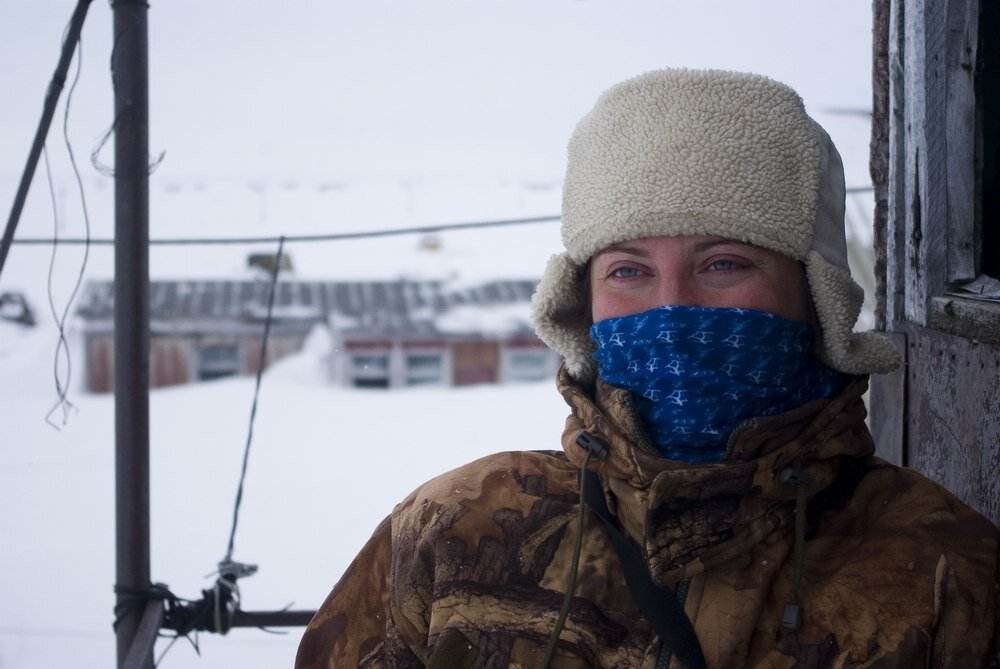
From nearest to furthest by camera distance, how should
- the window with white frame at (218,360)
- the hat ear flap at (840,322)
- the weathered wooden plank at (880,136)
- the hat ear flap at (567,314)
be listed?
the hat ear flap at (840,322)
the hat ear flap at (567,314)
the weathered wooden plank at (880,136)
the window with white frame at (218,360)

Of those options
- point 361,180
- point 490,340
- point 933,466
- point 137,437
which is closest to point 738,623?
point 933,466

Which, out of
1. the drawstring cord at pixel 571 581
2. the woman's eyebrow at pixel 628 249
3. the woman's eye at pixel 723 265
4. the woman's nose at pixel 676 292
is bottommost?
the drawstring cord at pixel 571 581

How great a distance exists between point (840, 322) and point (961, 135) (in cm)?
83

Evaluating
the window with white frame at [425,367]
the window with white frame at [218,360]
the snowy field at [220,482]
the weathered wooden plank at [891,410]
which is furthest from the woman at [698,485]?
the window with white frame at [218,360]

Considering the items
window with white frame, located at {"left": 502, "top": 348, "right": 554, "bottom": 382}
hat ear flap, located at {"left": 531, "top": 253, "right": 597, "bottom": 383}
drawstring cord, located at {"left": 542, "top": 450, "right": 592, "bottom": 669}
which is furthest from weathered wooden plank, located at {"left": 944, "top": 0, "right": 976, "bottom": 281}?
window with white frame, located at {"left": 502, "top": 348, "right": 554, "bottom": 382}

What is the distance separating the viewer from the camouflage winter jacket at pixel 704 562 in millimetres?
1154

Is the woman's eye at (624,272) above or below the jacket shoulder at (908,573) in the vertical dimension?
above

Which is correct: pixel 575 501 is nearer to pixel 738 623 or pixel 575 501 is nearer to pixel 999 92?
pixel 738 623

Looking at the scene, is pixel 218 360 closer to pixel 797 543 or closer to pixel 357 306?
pixel 357 306

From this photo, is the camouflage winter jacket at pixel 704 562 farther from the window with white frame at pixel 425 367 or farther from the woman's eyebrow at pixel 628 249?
the window with white frame at pixel 425 367

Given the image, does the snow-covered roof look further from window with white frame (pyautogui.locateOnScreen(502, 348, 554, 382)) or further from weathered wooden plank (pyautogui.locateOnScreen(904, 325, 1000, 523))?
weathered wooden plank (pyautogui.locateOnScreen(904, 325, 1000, 523))

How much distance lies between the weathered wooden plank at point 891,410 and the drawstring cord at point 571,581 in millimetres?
1139

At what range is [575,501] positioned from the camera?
1.40 meters

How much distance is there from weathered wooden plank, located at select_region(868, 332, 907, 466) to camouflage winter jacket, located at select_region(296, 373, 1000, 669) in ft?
3.22
